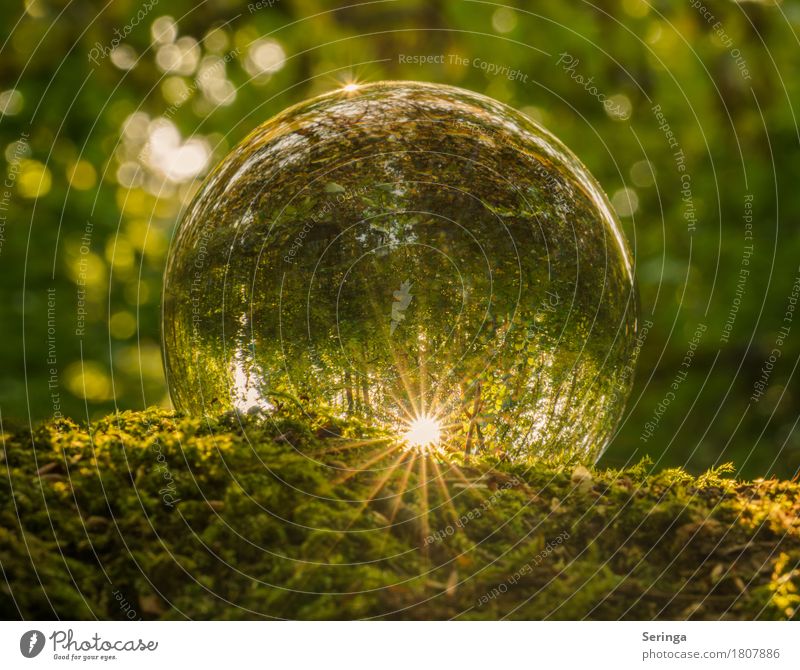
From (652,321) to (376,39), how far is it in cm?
256

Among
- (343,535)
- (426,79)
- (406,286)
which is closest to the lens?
(343,535)

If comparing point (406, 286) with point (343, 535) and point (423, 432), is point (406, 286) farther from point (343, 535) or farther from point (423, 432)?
point (343, 535)

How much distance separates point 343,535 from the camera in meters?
2.40

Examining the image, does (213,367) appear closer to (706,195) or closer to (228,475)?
(228,475)

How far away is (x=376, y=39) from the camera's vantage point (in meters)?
5.14

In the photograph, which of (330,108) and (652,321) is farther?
(652,321)

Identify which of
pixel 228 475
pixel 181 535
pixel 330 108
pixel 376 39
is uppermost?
pixel 376 39

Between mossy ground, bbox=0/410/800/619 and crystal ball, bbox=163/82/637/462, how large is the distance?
0.20 meters

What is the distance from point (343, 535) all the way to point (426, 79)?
355 centimetres

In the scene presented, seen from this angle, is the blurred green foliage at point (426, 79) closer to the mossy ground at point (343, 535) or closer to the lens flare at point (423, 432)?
the mossy ground at point (343, 535)

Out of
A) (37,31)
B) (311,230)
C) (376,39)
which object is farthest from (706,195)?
(37,31)

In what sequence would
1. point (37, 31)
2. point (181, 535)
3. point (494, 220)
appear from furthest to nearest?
point (37, 31) < point (494, 220) < point (181, 535)

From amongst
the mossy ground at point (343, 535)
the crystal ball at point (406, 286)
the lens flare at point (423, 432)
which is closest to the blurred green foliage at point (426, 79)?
the crystal ball at point (406, 286)

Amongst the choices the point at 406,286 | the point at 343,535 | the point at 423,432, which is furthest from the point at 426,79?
the point at 343,535
